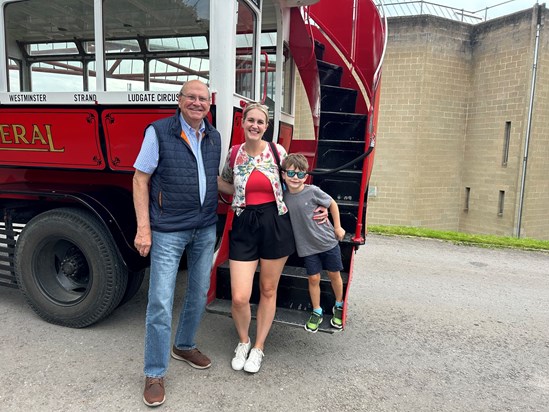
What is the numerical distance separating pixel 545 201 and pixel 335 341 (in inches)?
510

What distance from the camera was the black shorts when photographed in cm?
259

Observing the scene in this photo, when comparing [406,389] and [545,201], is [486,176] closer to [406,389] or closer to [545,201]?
[545,201]

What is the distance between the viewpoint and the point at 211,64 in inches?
110

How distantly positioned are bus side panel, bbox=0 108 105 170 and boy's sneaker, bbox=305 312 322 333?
6.02 feet

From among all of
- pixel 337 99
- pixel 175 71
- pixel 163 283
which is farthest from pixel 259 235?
pixel 337 99

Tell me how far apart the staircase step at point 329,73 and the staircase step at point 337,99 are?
0.54ft

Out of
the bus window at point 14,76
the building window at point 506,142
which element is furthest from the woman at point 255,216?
→ the building window at point 506,142

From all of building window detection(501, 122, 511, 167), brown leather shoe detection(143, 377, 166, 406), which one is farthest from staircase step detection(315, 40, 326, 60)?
A: building window detection(501, 122, 511, 167)

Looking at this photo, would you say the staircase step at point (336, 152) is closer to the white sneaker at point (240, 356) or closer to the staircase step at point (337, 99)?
the staircase step at point (337, 99)

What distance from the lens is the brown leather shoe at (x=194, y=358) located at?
2.79 metres

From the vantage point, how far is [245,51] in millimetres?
3172

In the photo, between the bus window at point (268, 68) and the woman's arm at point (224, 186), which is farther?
the bus window at point (268, 68)

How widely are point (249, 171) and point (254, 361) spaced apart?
122cm

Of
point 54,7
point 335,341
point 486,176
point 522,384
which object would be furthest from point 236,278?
point 486,176
